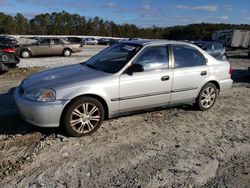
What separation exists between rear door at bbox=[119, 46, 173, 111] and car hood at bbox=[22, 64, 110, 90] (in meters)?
0.50

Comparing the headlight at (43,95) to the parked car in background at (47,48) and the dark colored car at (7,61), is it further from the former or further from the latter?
the parked car in background at (47,48)

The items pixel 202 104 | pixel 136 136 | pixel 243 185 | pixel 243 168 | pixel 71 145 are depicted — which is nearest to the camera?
pixel 243 185

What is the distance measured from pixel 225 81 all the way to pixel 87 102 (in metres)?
3.54

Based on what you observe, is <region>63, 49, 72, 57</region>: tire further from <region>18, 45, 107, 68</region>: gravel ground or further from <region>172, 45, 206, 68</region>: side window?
<region>172, 45, 206, 68</region>: side window

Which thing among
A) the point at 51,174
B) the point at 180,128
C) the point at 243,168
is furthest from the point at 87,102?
the point at 243,168

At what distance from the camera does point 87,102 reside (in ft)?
15.3

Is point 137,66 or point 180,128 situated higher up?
point 137,66

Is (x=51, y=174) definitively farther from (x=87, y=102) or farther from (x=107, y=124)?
(x=107, y=124)

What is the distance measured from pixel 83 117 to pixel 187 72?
2.39 meters

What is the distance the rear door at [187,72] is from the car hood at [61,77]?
5.09 ft

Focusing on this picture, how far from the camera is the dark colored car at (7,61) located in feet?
35.0

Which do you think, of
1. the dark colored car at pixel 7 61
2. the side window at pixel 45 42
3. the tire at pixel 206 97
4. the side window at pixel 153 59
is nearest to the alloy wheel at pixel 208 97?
the tire at pixel 206 97

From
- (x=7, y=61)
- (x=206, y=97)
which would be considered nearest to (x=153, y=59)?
(x=206, y=97)

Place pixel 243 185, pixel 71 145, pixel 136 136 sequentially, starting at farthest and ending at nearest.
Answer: pixel 136 136 → pixel 71 145 → pixel 243 185
